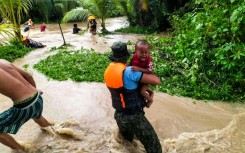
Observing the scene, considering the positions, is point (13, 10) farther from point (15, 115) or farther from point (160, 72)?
point (15, 115)

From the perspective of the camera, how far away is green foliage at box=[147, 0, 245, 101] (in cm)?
591

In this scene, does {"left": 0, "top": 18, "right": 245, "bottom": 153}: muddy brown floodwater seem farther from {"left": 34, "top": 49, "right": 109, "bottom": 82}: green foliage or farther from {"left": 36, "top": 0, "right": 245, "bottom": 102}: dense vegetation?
{"left": 34, "top": 49, "right": 109, "bottom": 82}: green foliage

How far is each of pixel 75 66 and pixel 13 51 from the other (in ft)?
10.2

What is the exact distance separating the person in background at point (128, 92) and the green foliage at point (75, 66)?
328cm

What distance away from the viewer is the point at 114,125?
4773mm

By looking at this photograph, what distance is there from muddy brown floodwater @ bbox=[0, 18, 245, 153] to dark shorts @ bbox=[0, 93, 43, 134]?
64 cm

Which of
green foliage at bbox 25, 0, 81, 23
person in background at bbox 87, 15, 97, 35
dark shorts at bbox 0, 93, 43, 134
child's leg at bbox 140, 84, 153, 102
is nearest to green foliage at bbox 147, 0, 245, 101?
child's leg at bbox 140, 84, 153, 102

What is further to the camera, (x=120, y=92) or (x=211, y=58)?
(x=211, y=58)

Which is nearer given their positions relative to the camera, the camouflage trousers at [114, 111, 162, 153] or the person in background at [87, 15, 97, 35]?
the camouflage trousers at [114, 111, 162, 153]

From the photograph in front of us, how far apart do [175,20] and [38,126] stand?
5329 millimetres

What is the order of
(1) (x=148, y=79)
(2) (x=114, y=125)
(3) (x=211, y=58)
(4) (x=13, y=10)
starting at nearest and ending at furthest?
(1) (x=148, y=79), (2) (x=114, y=125), (3) (x=211, y=58), (4) (x=13, y=10)

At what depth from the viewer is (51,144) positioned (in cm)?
427

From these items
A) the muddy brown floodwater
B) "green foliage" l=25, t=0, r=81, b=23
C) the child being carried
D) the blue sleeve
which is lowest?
"green foliage" l=25, t=0, r=81, b=23

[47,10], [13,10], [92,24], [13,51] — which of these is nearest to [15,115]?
[13,51]
